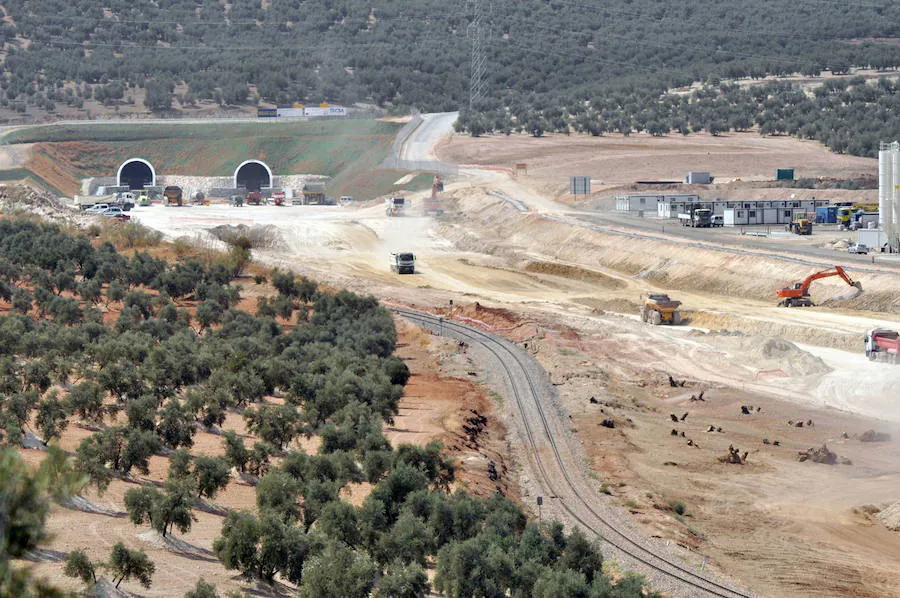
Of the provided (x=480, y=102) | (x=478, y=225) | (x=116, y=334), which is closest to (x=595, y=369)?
(x=116, y=334)

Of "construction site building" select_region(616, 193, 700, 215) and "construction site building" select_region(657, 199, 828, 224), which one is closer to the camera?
"construction site building" select_region(657, 199, 828, 224)

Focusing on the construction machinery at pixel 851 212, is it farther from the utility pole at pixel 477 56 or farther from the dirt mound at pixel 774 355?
the utility pole at pixel 477 56

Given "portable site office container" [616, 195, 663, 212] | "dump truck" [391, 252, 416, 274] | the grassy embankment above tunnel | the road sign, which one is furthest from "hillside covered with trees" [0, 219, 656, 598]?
the grassy embankment above tunnel

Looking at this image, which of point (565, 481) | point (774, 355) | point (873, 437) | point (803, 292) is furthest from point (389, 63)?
point (565, 481)

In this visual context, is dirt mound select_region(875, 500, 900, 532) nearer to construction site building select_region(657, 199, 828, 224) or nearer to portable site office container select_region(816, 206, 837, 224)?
construction site building select_region(657, 199, 828, 224)

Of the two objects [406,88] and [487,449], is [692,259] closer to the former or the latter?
[487,449]

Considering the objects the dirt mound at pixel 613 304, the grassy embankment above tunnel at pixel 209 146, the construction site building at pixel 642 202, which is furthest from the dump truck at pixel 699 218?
the grassy embankment above tunnel at pixel 209 146
